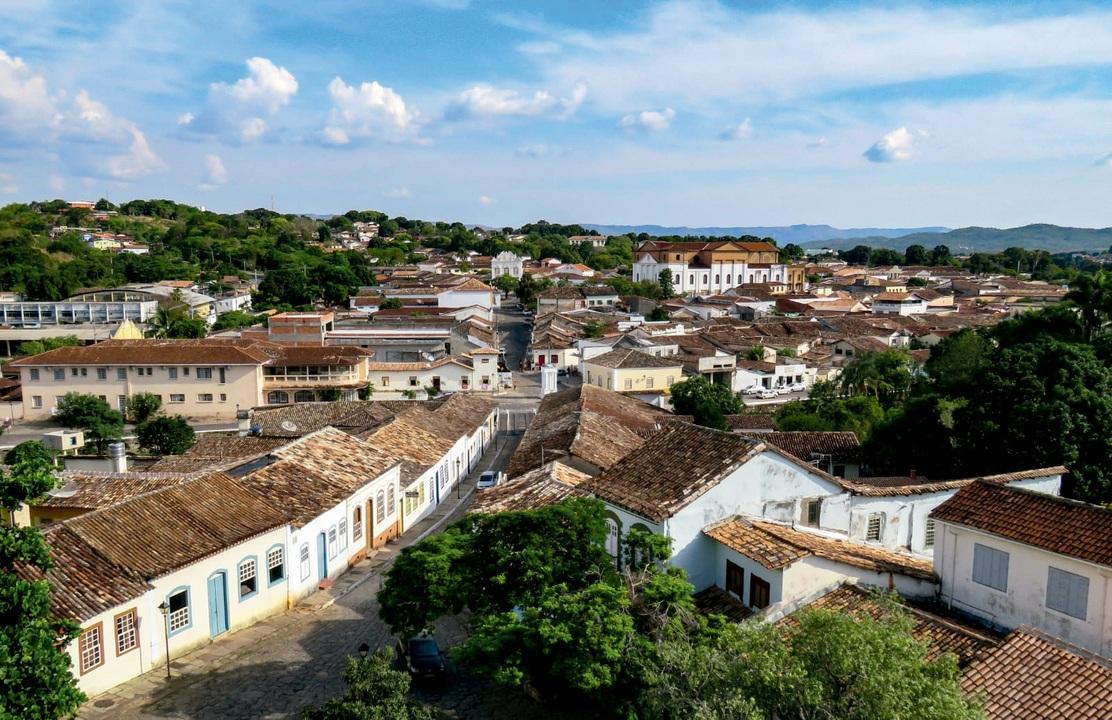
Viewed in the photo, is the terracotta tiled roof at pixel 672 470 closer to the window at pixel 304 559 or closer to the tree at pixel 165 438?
the window at pixel 304 559

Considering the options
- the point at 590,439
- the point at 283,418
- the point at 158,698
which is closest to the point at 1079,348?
the point at 590,439

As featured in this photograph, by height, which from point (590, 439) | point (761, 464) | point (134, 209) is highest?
point (134, 209)

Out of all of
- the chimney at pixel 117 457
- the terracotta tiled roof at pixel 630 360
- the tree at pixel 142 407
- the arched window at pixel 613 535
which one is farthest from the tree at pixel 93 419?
the arched window at pixel 613 535

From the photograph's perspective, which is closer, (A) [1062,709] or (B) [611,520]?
(A) [1062,709]

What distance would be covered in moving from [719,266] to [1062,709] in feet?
421

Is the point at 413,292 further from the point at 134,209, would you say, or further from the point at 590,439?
the point at 134,209

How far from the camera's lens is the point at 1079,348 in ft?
91.1

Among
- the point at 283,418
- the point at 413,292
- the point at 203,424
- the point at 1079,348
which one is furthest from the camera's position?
the point at 413,292

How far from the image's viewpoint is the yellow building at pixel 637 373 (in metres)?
57.9

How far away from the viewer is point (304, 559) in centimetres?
2177

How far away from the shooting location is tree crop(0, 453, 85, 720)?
11031 millimetres

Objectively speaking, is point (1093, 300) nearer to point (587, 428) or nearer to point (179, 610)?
point (587, 428)

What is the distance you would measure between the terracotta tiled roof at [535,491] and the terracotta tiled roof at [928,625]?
6.14 m

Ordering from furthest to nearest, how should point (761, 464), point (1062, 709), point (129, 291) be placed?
point (129, 291) < point (761, 464) < point (1062, 709)
